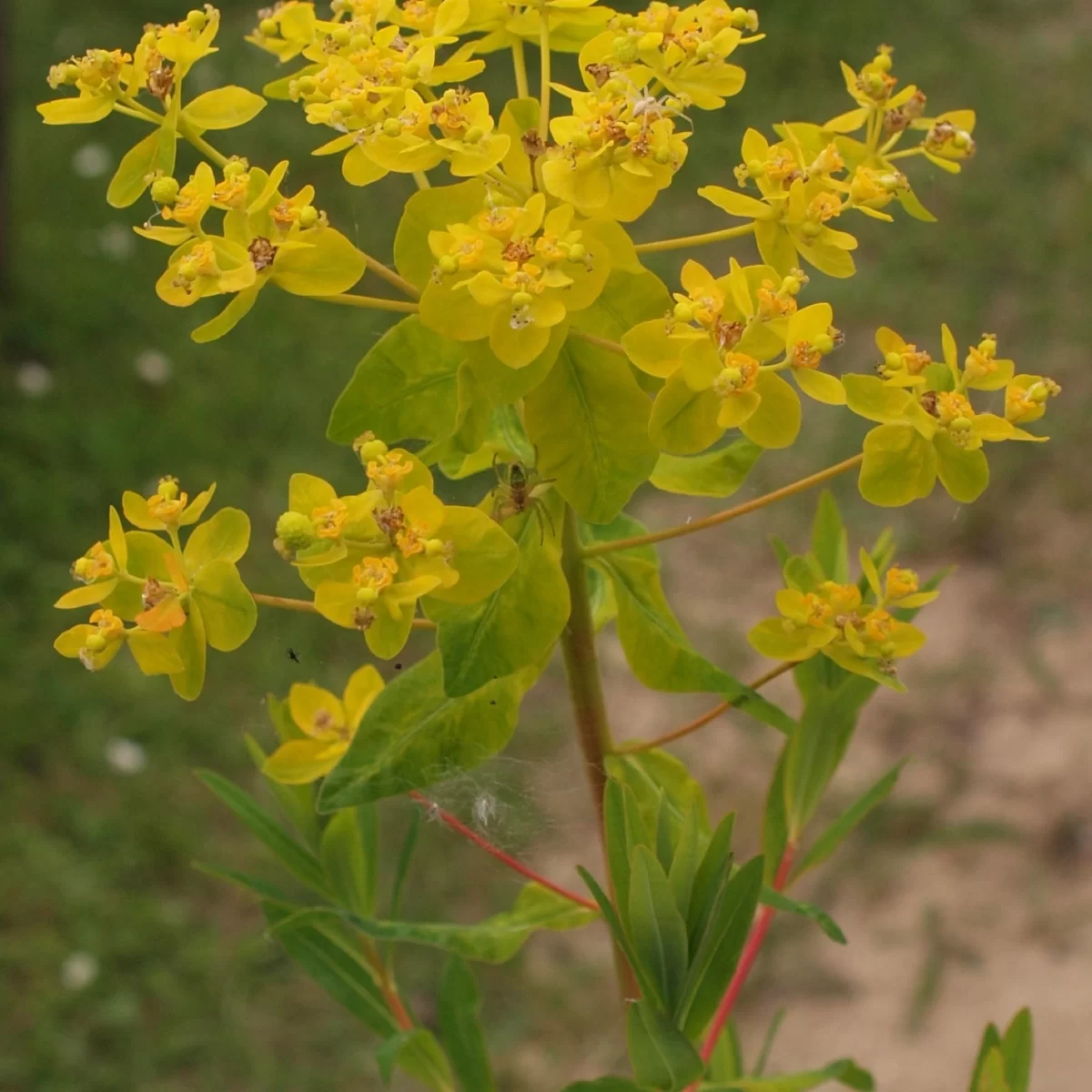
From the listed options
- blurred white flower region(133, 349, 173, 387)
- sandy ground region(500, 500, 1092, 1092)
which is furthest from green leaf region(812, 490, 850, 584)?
blurred white flower region(133, 349, 173, 387)

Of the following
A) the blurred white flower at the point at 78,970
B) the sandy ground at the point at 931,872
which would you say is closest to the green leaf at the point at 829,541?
the sandy ground at the point at 931,872

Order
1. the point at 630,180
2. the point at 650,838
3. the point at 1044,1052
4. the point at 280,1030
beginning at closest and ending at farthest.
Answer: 1. the point at 630,180
2. the point at 650,838
3. the point at 1044,1052
4. the point at 280,1030

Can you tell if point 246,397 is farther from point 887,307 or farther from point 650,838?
point 650,838

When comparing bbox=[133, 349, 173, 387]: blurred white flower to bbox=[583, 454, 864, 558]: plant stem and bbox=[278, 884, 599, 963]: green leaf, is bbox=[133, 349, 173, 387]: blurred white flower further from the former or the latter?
bbox=[583, 454, 864, 558]: plant stem

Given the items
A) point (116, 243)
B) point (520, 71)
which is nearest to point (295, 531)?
point (520, 71)

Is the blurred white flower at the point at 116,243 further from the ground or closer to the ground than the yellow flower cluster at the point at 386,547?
closer to the ground

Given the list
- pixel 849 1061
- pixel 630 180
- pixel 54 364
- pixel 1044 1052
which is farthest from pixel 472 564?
pixel 54 364

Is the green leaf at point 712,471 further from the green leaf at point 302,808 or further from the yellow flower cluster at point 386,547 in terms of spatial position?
the green leaf at point 302,808
